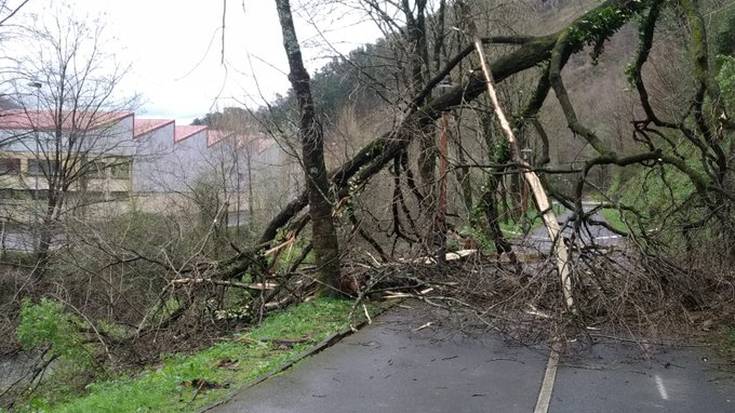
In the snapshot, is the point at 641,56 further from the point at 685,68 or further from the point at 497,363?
the point at 685,68

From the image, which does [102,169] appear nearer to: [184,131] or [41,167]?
[41,167]

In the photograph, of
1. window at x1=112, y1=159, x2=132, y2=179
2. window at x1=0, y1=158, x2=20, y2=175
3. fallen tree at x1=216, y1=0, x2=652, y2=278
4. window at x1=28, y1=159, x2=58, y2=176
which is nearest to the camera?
fallen tree at x1=216, y1=0, x2=652, y2=278

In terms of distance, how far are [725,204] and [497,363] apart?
4.12 metres

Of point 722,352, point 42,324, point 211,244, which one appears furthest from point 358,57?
point 722,352

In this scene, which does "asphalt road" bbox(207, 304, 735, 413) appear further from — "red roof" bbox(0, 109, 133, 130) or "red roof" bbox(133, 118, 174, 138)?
"red roof" bbox(133, 118, 174, 138)

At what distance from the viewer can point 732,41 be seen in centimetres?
2167

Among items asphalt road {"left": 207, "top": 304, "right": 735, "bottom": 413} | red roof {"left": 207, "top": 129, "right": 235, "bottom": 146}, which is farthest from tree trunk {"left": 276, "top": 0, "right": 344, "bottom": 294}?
red roof {"left": 207, "top": 129, "right": 235, "bottom": 146}

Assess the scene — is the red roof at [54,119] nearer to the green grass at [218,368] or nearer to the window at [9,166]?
the window at [9,166]

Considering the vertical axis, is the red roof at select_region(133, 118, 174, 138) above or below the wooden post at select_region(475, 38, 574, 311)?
above

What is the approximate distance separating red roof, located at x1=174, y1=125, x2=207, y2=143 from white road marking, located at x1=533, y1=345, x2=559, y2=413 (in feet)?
145

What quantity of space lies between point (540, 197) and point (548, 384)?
3.49 meters

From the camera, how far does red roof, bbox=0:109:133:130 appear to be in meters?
29.5

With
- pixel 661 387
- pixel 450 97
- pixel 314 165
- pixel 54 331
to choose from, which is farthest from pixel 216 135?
pixel 661 387

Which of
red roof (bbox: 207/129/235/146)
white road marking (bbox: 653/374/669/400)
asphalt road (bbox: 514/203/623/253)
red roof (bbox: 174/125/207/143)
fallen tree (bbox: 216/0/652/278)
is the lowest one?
white road marking (bbox: 653/374/669/400)
